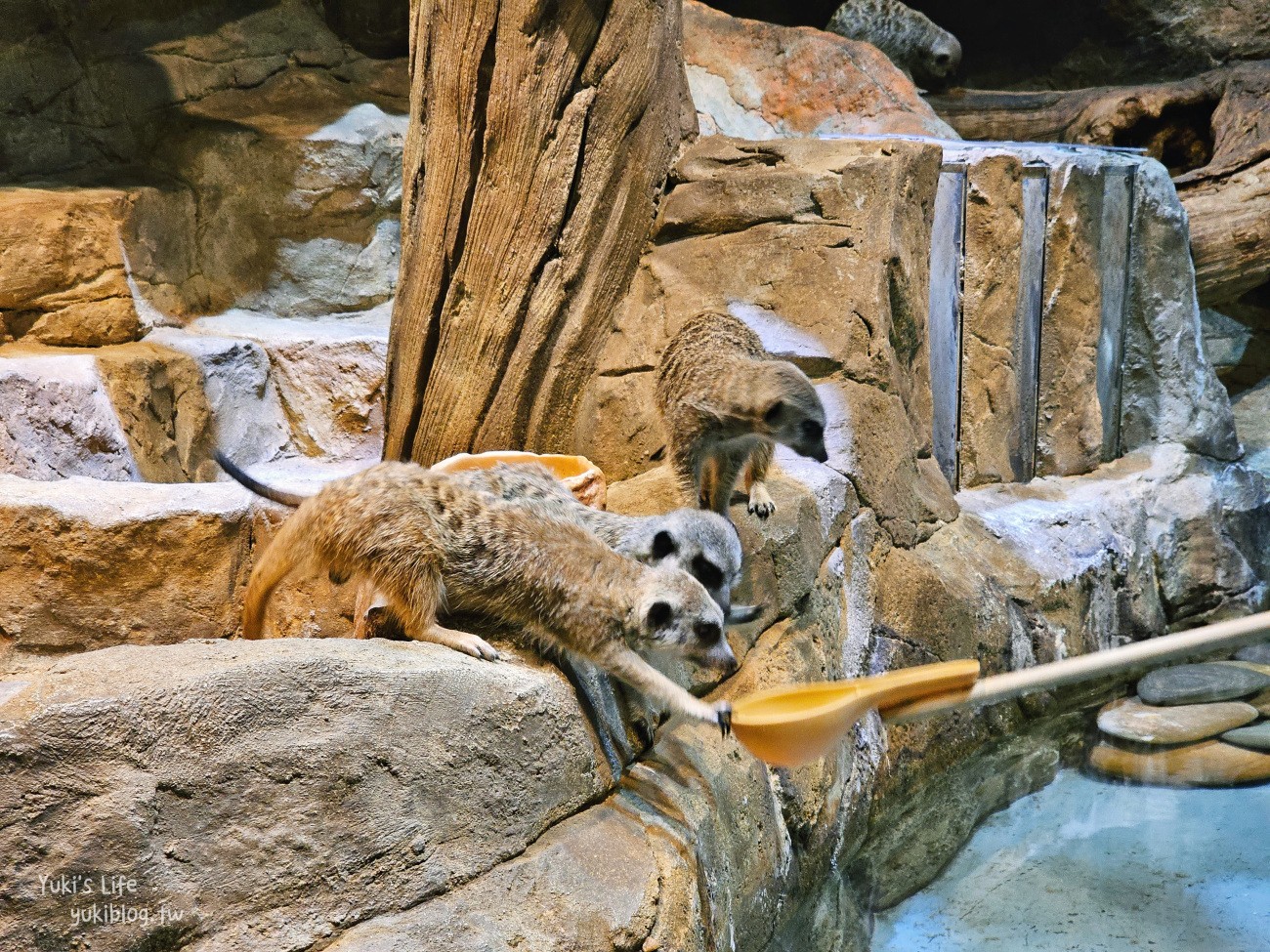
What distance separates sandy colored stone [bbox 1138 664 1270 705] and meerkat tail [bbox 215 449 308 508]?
3591mm

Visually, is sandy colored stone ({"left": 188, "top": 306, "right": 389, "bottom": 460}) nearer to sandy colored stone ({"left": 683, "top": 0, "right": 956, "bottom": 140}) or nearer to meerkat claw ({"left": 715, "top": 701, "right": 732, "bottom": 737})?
sandy colored stone ({"left": 683, "top": 0, "right": 956, "bottom": 140})

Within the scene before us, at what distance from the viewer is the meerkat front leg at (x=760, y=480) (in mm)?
3305

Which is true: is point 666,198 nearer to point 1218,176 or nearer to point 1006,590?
point 1006,590

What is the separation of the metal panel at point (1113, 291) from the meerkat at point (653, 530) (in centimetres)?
351

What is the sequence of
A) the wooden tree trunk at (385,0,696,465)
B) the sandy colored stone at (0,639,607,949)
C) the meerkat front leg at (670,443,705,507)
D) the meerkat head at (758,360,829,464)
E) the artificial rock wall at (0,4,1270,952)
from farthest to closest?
the wooden tree trunk at (385,0,696,465)
the meerkat front leg at (670,443,705,507)
the meerkat head at (758,360,829,464)
the artificial rock wall at (0,4,1270,952)
the sandy colored stone at (0,639,607,949)

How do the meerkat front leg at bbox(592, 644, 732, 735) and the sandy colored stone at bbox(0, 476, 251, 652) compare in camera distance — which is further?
the sandy colored stone at bbox(0, 476, 251, 652)

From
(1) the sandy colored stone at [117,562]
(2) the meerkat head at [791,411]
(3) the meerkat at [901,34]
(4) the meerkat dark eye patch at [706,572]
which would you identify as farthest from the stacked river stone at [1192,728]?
(3) the meerkat at [901,34]

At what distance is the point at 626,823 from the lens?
2.26m

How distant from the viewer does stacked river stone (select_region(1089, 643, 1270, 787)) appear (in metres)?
4.19

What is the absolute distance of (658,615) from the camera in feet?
8.11

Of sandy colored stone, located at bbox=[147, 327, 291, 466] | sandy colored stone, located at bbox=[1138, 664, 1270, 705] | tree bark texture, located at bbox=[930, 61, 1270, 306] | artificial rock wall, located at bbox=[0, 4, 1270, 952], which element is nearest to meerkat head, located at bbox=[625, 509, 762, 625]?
artificial rock wall, located at bbox=[0, 4, 1270, 952]

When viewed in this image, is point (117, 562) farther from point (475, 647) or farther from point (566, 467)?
point (566, 467)

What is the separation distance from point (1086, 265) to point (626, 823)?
428 centimetres

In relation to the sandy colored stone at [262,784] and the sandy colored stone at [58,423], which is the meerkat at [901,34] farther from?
the sandy colored stone at [262,784]
